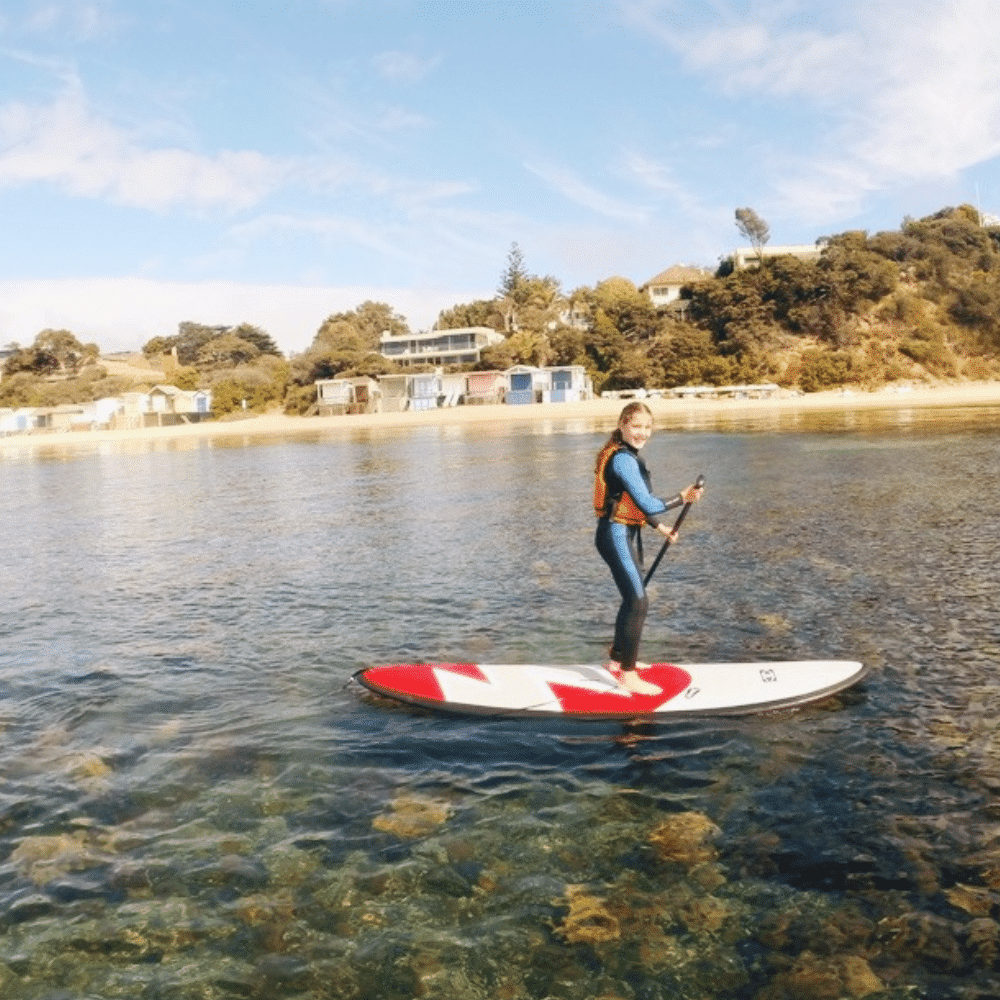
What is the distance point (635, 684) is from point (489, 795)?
7.98 feet

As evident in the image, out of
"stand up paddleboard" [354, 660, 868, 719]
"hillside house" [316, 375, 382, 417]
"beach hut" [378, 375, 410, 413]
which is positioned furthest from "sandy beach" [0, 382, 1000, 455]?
"stand up paddleboard" [354, 660, 868, 719]

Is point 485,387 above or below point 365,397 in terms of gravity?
above

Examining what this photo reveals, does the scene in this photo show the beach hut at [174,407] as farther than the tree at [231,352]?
No

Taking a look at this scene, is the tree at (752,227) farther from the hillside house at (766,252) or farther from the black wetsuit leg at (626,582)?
the black wetsuit leg at (626,582)

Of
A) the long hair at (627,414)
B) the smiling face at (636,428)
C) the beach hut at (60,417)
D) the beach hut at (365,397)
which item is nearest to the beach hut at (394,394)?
the beach hut at (365,397)

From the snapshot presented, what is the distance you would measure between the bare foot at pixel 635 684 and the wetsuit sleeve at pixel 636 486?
175 centimetres

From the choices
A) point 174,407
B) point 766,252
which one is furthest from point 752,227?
point 174,407

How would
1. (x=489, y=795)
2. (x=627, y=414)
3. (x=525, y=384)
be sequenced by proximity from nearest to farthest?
(x=489, y=795)
(x=627, y=414)
(x=525, y=384)

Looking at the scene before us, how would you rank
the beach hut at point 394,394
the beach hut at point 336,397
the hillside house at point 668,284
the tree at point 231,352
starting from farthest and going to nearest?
1. the tree at point 231,352
2. the hillside house at point 668,284
3. the beach hut at point 394,394
4. the beach hut at point 336,397

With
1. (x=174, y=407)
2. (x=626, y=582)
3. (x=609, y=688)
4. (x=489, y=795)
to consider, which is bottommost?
(x=489, y=795)

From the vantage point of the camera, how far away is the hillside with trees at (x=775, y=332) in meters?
97.1

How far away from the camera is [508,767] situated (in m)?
8.26

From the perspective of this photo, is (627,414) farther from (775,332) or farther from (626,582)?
(775,332)

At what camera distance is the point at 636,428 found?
8781 mm
